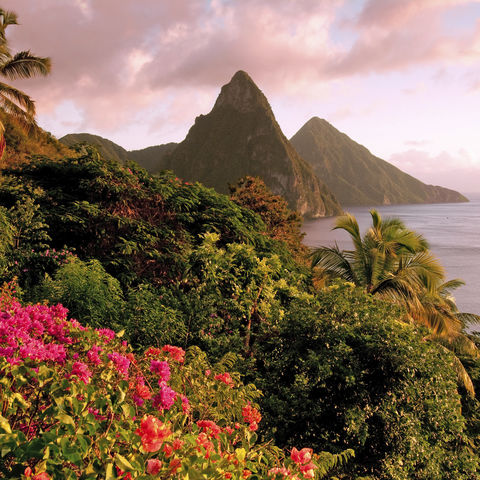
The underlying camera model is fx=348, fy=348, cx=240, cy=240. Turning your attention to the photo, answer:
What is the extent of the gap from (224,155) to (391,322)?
604 feet

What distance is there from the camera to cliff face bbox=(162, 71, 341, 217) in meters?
164

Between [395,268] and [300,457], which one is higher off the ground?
[300,457]

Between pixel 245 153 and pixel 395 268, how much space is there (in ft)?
574

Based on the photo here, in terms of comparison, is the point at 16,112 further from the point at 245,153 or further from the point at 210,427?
the point at 245,153

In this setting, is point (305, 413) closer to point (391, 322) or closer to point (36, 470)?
point (391, 322)

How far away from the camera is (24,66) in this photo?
13.5m

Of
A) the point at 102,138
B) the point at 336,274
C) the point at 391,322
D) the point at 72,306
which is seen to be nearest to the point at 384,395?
the point at 391,322

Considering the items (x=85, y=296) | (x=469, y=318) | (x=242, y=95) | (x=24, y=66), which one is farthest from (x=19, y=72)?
(x=242, y=95)

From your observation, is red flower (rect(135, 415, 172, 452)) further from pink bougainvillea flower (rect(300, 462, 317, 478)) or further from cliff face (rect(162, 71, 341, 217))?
cliff face (rect(162, 71, 341, 217))

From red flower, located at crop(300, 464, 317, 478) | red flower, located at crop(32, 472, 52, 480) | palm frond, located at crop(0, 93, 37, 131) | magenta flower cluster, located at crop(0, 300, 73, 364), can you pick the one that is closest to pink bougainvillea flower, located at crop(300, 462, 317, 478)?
red flower, located at crop(300, 464, 317, 478)

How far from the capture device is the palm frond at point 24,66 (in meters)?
13.4

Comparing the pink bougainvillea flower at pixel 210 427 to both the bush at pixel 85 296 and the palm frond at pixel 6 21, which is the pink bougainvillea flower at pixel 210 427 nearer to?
the bush at pixel 85 296

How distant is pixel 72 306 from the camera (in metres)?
4.72

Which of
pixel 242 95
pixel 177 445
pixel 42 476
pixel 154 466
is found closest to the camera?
pixel 42 476
